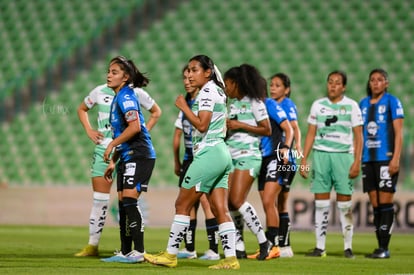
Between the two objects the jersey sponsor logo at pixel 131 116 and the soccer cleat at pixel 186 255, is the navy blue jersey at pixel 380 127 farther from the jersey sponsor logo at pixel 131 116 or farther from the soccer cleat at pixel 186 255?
the jersey sponsor logo at pixel 131 116

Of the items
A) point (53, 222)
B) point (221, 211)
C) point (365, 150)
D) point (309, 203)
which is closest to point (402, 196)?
point (309, 203)

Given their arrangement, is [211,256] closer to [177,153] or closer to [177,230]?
[177,153]

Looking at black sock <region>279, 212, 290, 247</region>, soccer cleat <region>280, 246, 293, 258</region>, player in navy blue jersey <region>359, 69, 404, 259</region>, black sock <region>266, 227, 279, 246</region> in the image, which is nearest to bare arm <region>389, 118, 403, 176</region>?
player in navy blue jersey <region>359, 69, 404, 259</region>

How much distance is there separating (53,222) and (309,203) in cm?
469

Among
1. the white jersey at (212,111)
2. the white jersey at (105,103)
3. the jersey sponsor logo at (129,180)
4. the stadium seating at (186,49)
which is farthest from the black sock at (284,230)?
the stadium seating at (186,49)

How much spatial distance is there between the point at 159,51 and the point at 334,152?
1086cm

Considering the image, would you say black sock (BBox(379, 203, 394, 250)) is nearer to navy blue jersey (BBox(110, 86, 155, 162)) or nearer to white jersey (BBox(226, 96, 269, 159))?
white jersey (BBox(226, 96, 269, 159))

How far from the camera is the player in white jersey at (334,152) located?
413 inches

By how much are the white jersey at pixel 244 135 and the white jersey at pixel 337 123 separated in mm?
1245

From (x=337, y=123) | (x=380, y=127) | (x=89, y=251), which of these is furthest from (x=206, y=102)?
(x=380, y=127)

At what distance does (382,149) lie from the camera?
35.6 ft

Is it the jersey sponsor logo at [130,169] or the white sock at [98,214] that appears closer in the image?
the jersey sponsor logo at [130,169]

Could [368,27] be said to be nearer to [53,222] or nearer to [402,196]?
[402,196]

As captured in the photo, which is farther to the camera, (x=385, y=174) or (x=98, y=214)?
(x=385, y=174)
